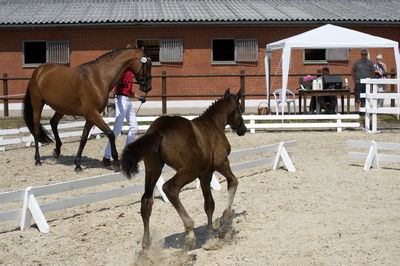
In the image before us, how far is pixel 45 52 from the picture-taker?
27719 millimetres

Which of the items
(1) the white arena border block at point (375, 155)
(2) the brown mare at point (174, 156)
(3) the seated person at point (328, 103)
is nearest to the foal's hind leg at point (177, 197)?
(2) the brown mare at point (174, 156)

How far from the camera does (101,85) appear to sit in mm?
11094

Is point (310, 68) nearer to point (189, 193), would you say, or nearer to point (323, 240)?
point (189, 193)

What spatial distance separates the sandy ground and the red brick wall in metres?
15.8

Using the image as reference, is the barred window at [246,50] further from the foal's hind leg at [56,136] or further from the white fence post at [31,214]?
the white fence post at [31,214]

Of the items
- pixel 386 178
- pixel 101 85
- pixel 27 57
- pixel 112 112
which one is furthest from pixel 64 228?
pixel 27 57

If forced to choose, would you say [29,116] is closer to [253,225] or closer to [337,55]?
[253,225]

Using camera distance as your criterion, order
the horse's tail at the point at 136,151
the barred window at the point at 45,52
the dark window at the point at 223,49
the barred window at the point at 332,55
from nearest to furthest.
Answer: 1. the horse's tail at the point at 136,151
2. the barred window at the point at 45,52
3. the dark window at the point at 223,49
4. the barred window at the point at 332,55

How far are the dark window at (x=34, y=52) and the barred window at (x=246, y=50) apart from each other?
7.81 m

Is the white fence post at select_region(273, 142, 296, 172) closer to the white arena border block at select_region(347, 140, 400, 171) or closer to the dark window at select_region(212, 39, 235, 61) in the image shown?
the white arena border block at select_region(347, 140, 400, 171)

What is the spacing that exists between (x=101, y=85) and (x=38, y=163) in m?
1.92

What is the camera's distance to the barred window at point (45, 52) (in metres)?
27.0

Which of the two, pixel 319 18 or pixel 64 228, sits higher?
pixel 319 18

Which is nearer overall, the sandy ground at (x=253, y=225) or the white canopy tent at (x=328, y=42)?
the sandy ground at (x=253, y=225)
